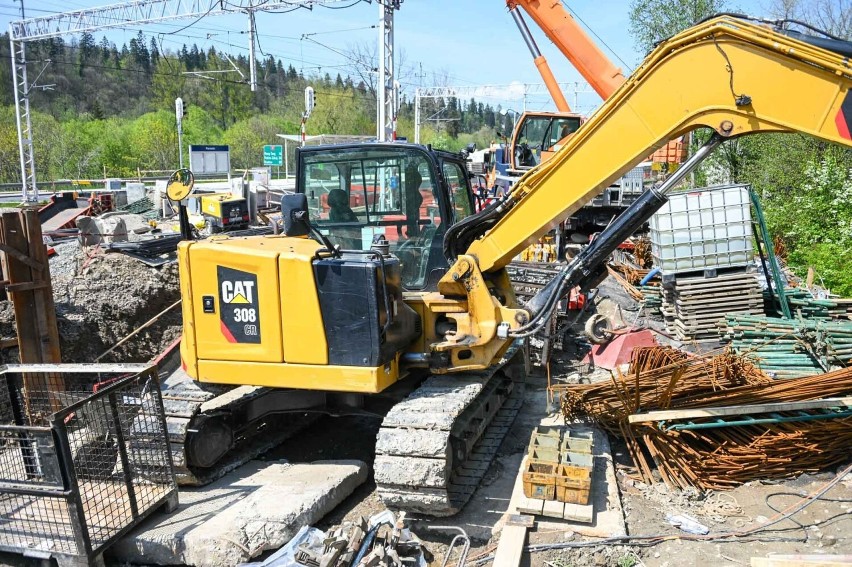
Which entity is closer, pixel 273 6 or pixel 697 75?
pixel 697 75

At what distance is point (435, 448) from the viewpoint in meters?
4.23

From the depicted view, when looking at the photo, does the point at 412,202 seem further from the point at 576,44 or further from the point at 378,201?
the point at 576,44

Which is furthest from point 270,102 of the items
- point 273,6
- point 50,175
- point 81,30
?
point 273,6

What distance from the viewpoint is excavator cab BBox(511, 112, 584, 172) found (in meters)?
15.7

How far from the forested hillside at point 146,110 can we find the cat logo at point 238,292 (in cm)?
2943

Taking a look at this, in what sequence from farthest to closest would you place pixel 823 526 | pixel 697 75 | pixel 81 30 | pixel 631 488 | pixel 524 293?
pixel 81 30 → pixel 524 293 → pixel 631 488 → pixel 823 526 → pixel 697 75

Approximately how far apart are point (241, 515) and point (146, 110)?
7674 centimetres

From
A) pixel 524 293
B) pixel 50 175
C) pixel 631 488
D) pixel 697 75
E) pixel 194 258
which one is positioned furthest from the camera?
pixel 50 175

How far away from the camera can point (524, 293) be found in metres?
8.46

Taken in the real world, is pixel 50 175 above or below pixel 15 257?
above

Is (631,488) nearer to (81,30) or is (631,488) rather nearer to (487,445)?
(487,445)

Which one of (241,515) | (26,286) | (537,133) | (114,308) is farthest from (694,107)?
(537,133)

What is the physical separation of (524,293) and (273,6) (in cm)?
1325

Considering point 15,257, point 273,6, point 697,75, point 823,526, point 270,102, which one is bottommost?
point 823,526
